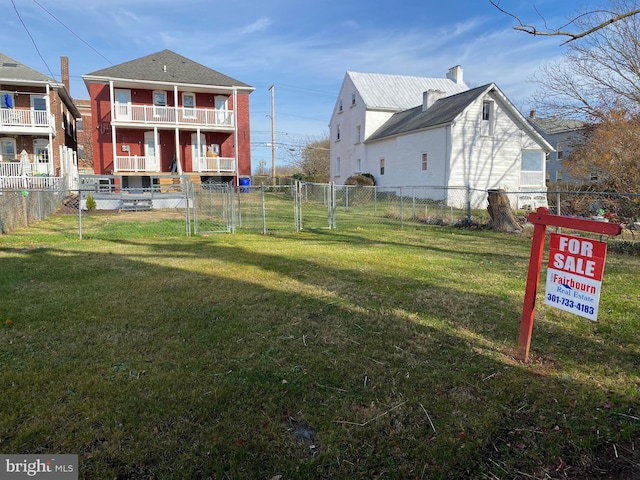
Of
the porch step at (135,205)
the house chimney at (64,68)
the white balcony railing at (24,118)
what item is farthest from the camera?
the house chimney at (64,68)

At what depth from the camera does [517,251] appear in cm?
959

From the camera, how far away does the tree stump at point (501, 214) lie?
1336 cm

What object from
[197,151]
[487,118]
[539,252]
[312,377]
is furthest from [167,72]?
[539,252]

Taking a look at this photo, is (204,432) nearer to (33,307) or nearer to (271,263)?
(33,307)

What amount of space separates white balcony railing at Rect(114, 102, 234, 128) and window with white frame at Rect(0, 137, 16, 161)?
20.7 feet

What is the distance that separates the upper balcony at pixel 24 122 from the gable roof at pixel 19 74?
1620 millimetres

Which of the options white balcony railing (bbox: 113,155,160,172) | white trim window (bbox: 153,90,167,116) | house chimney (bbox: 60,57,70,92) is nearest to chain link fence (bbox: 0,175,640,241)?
white balcony railing (bbox: 113,155,160,172)

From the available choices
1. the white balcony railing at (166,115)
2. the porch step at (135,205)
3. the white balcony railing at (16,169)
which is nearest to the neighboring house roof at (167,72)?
the white balcony railing at (166,115)

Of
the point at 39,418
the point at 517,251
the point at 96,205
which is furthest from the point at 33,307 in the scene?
the point at 96,205

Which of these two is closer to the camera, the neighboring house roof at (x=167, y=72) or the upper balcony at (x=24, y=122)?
the upper balcony at (x=24, y=122)

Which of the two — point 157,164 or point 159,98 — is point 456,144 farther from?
point 159,98

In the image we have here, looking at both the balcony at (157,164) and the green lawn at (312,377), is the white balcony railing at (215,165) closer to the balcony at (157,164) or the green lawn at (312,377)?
the balcony at (157,164)

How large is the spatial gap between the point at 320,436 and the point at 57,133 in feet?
93.5

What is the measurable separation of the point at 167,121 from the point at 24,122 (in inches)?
294
